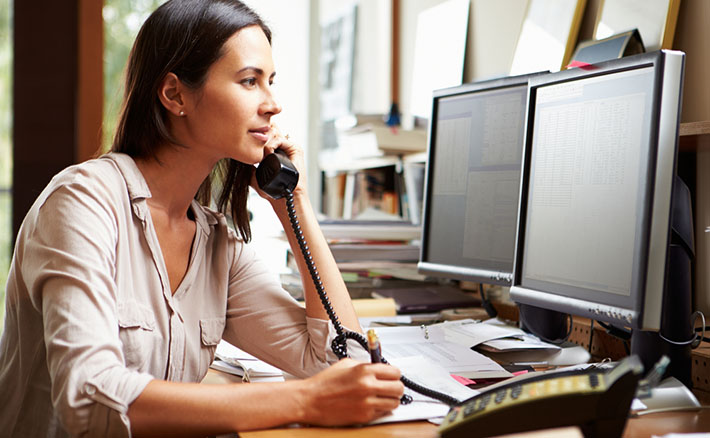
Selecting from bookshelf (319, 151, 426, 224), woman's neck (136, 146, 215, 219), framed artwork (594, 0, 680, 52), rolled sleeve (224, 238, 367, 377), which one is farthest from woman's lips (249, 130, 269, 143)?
bookshelf (319, 151, 426, 224)

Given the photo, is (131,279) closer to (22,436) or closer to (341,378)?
(22,436)

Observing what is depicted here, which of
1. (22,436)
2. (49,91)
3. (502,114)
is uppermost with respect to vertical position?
(49,91)

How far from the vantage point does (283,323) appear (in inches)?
49.1

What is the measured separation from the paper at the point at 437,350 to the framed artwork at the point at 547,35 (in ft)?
2.58

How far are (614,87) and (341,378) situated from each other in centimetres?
→ 62

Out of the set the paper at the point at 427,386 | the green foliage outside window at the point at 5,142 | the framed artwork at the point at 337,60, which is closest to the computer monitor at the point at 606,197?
the paper at the point at 427,386

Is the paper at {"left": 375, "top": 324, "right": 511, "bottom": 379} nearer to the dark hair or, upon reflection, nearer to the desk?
the desk

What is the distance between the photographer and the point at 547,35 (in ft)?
5.80

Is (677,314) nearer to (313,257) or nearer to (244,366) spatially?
(313,257)

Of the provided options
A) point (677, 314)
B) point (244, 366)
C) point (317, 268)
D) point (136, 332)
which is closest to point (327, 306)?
point (317, 268)

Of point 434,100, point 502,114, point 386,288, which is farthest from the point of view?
point 386,288

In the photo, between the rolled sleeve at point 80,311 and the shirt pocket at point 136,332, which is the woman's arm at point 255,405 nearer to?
the rolled sleeve at point 80,311

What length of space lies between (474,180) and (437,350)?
40 centimetres

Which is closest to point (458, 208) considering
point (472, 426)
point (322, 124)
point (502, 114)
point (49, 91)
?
point (502, 114)
